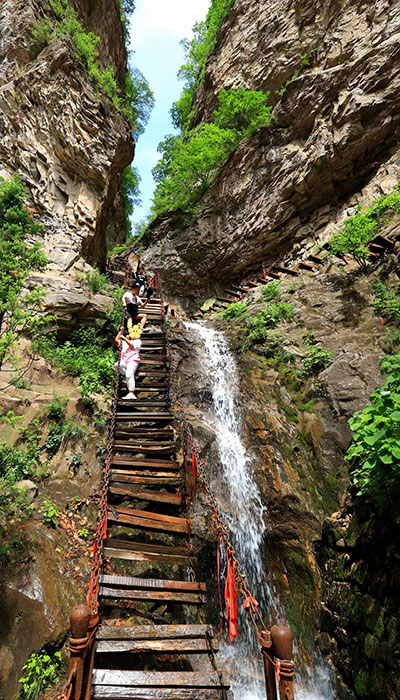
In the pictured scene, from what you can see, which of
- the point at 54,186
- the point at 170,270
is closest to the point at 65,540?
the point at 54,186

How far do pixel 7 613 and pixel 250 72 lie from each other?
24.8 m

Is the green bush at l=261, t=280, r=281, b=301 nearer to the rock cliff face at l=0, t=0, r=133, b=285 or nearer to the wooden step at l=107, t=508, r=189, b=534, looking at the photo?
the rock cliff face at l=0, t=0, r=133, b=285

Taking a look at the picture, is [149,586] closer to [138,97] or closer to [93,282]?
[93,282]

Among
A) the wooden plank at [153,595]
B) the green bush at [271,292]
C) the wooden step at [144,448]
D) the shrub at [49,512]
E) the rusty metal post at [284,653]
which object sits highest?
the green bush at [271,292]

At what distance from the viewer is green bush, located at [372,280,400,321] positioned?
7.51m

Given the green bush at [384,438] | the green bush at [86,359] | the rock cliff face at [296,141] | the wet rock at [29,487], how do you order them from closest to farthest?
the green bush at [384,438] < the wet rock at [29,487] < the green bush at [86,359] < the rock cliff face at [296,141]

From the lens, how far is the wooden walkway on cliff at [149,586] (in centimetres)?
258

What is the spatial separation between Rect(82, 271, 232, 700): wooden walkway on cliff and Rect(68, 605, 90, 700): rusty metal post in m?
0.81

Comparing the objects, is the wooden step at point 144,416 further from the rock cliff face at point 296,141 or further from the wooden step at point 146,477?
the rock cliff face at point 296,141

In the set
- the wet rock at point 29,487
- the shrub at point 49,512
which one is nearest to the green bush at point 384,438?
the shrub at point 49,512

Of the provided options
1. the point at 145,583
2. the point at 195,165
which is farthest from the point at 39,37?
the point at 145,583

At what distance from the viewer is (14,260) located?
4.19m

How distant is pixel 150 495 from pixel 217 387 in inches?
163

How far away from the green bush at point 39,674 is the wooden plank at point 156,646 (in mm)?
1154
